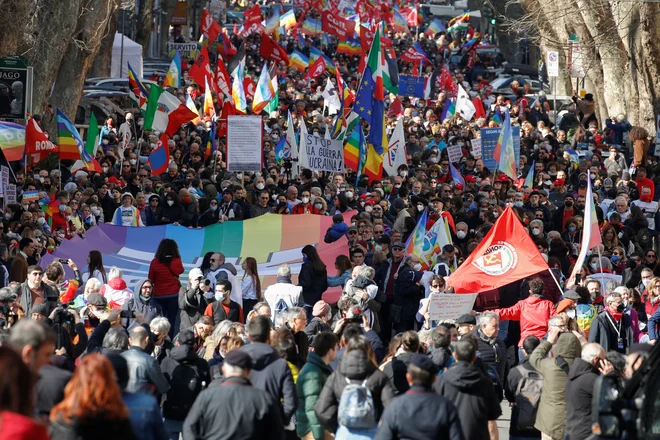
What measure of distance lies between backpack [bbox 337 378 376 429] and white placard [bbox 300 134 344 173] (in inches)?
491

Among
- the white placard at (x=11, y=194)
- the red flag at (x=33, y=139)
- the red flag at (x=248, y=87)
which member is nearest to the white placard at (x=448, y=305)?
the white placard at (x=11, y=194)

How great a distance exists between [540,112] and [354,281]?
19290 millimetres

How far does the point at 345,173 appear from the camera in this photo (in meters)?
22.4

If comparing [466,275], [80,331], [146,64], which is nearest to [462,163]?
[466,275]

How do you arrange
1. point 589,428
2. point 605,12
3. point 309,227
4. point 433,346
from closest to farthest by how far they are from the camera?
point 589,428
point 433,346
point 309,227
point 605,12

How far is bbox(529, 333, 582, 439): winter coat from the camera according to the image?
9.27 meters

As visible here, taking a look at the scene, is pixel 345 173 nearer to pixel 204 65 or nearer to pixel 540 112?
pixel 204 65

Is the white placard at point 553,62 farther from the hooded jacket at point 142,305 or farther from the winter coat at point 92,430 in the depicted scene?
the winter coat at point 92,430

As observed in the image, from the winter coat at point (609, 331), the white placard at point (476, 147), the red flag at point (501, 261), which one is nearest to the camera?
the winter coat at point (609, 331)

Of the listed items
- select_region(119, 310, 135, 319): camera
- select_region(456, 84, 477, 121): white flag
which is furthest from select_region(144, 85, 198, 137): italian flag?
select_region(119, 310, 135, 319): camera

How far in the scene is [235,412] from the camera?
7.27 m

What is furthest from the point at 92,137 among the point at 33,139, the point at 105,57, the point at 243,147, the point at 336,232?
the point at 105,57

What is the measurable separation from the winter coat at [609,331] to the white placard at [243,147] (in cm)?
909

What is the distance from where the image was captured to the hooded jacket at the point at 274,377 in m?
8.52
